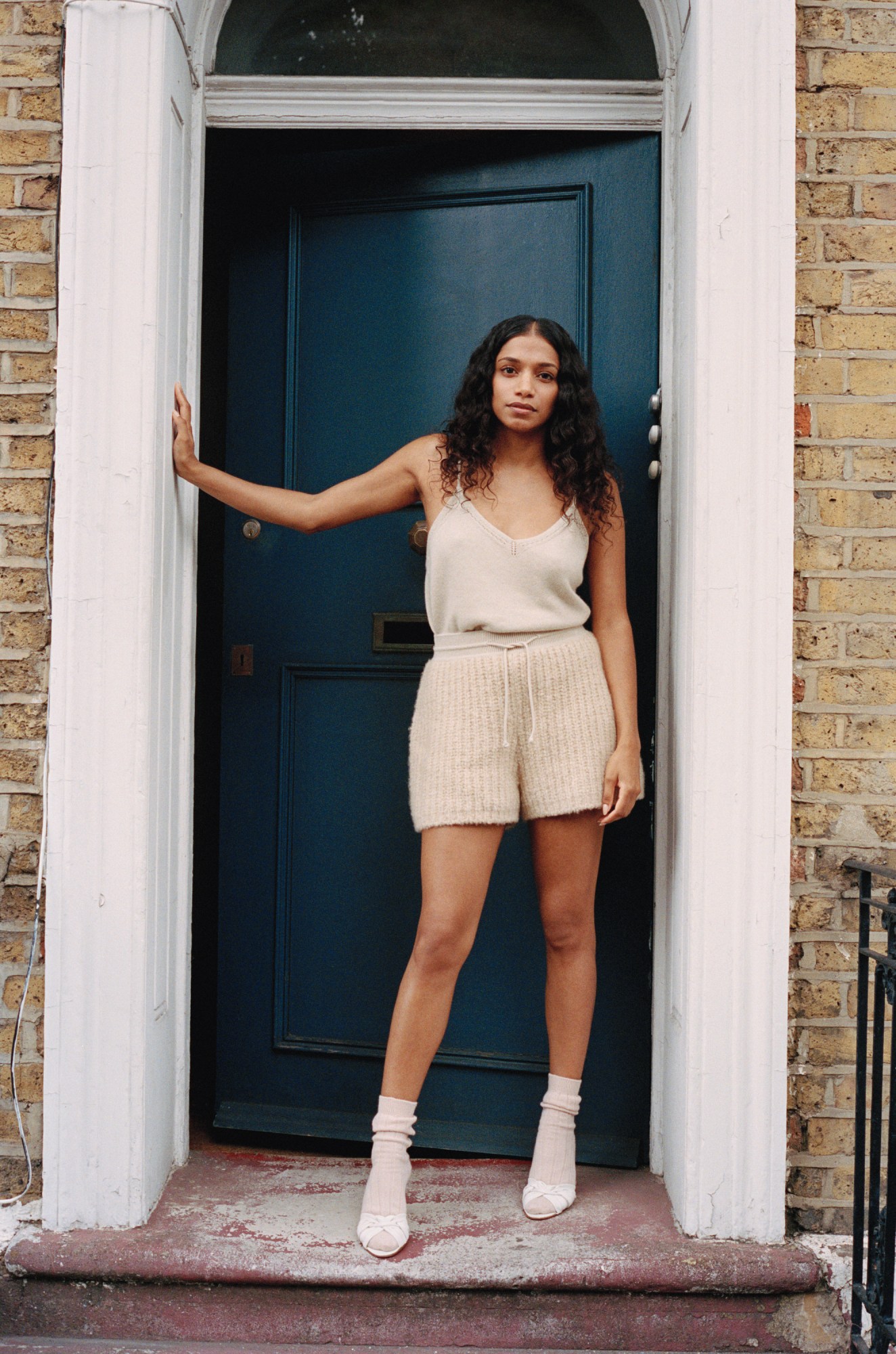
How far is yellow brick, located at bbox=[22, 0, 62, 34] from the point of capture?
7.33ft

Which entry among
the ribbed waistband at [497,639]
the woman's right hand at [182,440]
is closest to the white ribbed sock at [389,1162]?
the ribbed waistband at [497,639]

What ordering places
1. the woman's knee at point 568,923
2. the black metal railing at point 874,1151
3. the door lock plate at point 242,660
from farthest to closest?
the door lock plate at point 242,660
the woman's knee at point 568,923
the black metal railing at point 874,1151

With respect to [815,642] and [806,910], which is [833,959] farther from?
[815,642]

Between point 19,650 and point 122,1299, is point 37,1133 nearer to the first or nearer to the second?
point 122,1299

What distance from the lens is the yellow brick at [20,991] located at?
222 centimetres

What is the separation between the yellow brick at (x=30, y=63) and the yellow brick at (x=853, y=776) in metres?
2.15

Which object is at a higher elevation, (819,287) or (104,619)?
(819,287)

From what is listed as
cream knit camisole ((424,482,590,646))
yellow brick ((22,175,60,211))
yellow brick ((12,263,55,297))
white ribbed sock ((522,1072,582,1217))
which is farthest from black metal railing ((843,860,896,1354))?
yellow brick ((22,175,60,211))

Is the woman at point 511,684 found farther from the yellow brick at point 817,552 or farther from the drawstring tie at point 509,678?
the yellow brick at point 817,552

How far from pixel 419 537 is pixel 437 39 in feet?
4.09

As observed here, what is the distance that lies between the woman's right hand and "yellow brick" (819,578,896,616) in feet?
4.51

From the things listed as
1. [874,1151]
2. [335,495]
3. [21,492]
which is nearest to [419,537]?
[335,495]

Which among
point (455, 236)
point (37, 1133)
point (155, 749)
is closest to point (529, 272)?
point (455, 236)

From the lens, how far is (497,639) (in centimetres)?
216
